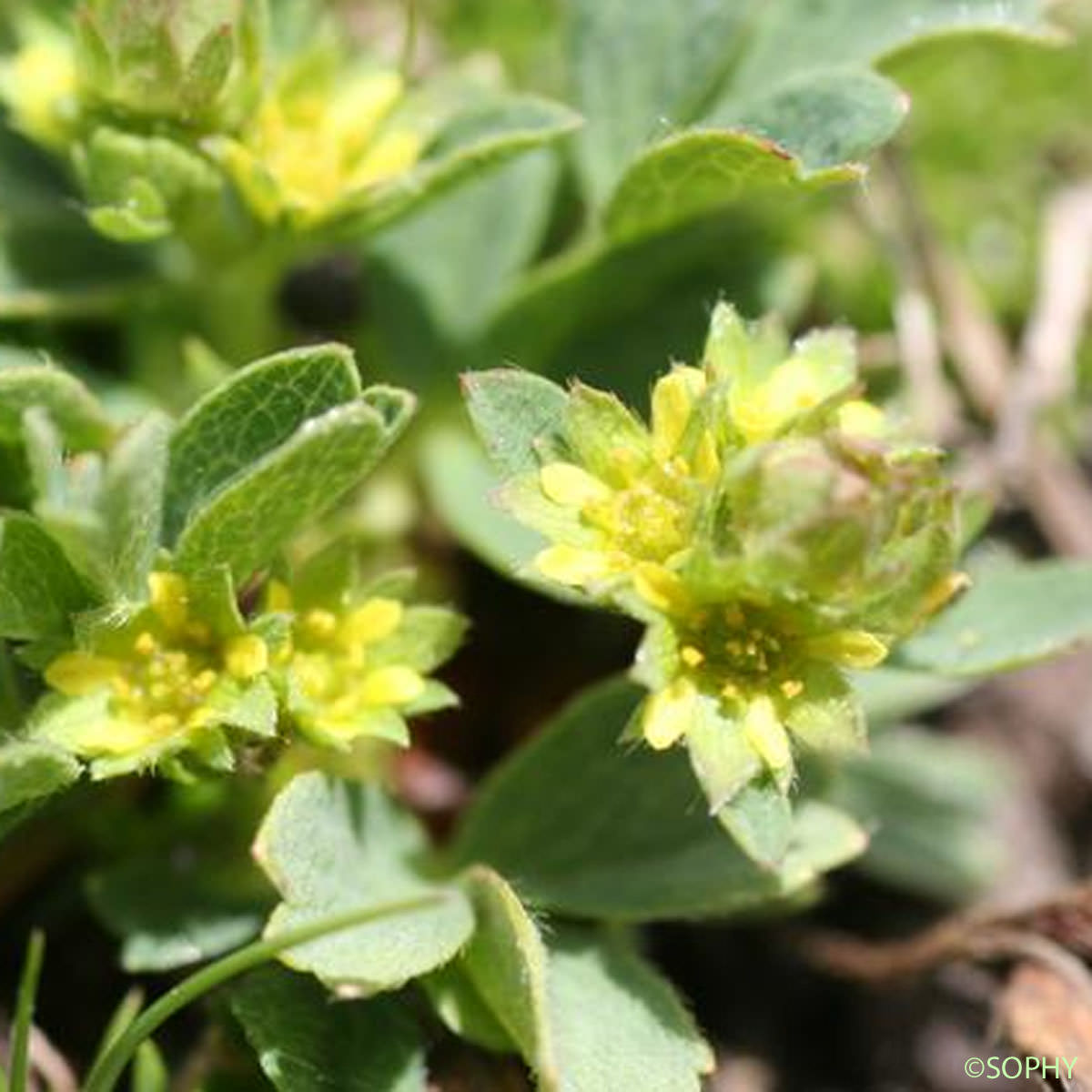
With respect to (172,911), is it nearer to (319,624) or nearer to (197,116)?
(319,624)

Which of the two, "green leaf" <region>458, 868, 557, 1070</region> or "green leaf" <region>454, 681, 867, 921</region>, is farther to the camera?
"green leaf" <region>454, 681, 867, 921</region>

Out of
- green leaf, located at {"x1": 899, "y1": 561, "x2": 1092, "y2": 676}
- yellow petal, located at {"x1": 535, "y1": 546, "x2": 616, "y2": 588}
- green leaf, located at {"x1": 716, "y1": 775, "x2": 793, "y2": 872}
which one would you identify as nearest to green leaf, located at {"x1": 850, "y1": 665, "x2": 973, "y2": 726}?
green leaf, located at {"x1": 899, "y1": 561, "x2": 1092, "y2": 676}

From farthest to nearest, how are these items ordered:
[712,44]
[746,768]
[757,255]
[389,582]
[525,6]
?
[525,6], [757,255], [712,44], [389,582], [746,768]

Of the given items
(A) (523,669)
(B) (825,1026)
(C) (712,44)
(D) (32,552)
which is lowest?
(B) (825,1026)

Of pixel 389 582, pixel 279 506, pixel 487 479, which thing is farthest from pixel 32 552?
pixel 487 479

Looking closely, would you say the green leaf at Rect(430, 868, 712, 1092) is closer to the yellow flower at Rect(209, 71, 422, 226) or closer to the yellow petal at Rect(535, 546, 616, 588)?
the yellow petal at Rect(535, 546, 616, 588)

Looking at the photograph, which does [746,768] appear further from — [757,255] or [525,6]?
[525,6]
